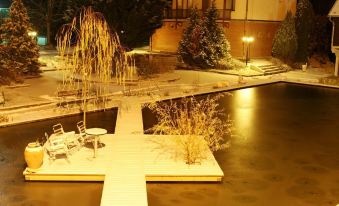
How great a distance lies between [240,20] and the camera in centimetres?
3547

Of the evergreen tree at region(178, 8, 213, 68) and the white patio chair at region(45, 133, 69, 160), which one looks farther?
the evergreen tree at region(178, 8, 213, 68)

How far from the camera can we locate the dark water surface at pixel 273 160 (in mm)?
10156

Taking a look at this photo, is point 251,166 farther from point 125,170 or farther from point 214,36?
point 214,36

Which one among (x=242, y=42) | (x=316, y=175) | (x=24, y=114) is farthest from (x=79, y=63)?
(x=242, y=42)

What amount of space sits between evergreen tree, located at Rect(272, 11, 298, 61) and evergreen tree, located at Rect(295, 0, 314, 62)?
677 mm

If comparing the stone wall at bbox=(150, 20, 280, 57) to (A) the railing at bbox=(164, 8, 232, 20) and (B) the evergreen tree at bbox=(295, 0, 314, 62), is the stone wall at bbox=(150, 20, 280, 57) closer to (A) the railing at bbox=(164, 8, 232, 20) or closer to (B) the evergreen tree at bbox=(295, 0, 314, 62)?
(A) the railing at bbox=(164, 8, 232, 20)

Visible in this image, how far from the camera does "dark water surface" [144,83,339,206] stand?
33.3 feet

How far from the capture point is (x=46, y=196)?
387 inches

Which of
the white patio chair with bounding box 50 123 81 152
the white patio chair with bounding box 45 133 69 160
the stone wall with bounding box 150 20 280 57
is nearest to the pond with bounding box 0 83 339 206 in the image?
the white patio chair with bounding box 45 133 69 160

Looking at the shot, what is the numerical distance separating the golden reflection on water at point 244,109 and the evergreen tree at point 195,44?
7.27m

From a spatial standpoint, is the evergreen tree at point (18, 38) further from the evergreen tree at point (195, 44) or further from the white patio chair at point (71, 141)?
the white patio chair at point (71, 141)

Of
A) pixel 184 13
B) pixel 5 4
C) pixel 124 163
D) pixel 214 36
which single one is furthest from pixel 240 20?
pixel 5 4

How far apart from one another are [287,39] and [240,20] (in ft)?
13.5

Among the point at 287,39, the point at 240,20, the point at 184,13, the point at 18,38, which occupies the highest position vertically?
the point at 184,13
